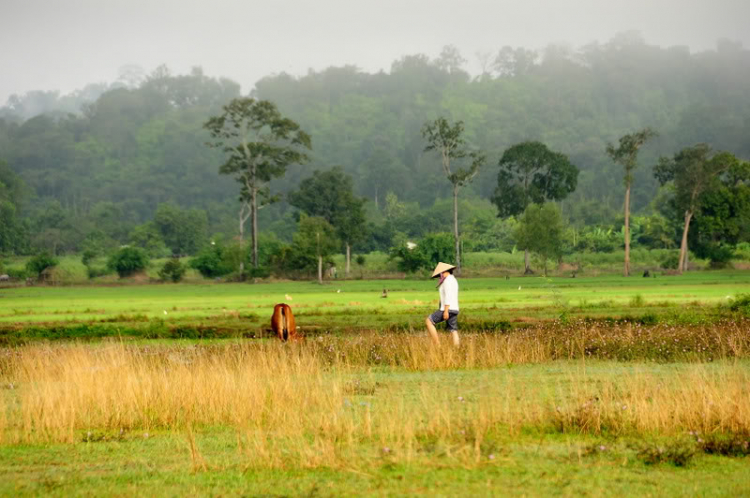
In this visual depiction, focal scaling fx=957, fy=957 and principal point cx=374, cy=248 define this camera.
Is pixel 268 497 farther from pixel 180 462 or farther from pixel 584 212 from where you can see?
pixel 584 212

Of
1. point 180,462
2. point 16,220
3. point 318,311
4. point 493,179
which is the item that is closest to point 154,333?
point 318,311

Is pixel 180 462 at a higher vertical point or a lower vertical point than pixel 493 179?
lower

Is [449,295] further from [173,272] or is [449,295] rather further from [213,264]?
[213,264]

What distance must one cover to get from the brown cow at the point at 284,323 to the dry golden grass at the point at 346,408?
616cm

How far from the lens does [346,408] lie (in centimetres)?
1156

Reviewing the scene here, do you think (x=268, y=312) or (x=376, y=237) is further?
(x=376, y=237)

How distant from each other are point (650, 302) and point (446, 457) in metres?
30.4

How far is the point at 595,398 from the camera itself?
11156 millimetres

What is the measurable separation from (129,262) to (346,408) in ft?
253

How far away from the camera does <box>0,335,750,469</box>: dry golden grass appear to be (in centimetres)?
966

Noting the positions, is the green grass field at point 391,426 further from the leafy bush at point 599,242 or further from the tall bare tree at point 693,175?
the leafy bush at point 599,242

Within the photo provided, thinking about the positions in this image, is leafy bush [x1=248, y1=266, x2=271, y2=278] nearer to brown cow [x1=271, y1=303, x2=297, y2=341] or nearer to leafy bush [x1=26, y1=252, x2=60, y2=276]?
leafy bush [x1=26, y1=252, x2=60, y2=276]

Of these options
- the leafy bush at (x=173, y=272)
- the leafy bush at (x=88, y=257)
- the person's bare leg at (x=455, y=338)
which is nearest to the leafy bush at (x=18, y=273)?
the leafy bush at (x=88, y=257)

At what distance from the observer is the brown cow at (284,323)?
851 inches
